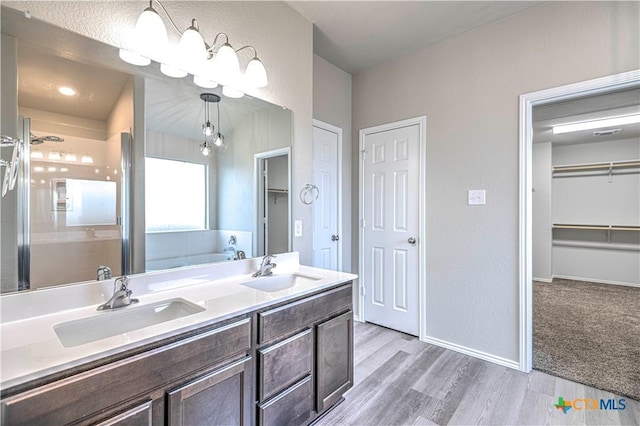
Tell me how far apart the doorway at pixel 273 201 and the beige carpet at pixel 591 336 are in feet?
7.23

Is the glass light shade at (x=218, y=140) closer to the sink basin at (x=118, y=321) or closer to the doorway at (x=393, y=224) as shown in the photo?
the sink basin at (x=118, y=321)

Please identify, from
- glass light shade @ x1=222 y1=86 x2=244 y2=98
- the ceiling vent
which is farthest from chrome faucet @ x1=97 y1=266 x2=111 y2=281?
the ceiling vent

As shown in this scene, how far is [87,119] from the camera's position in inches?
50.3

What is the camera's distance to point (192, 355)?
3.52ft

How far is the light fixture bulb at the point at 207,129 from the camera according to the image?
1724mm

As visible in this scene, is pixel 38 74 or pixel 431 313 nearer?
pixel 38 74

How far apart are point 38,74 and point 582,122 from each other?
17.2 ft

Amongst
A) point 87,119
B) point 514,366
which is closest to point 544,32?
point 514,366

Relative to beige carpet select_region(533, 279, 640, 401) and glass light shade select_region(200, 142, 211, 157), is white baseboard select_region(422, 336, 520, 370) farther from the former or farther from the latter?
glass light shade select_region(200, 142, 211, 157)

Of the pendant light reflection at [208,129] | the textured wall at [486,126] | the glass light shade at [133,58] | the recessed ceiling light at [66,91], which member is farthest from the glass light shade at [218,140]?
the textured wall at [486,126]

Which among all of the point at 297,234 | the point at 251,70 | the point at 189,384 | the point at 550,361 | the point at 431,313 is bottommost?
the point at 550,361

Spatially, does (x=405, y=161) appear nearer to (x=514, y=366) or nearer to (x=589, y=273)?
(x=514, y=366)

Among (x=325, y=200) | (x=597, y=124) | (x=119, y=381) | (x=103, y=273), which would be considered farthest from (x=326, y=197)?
(x=597, y=124)

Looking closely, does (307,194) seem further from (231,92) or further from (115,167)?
(115,167)
